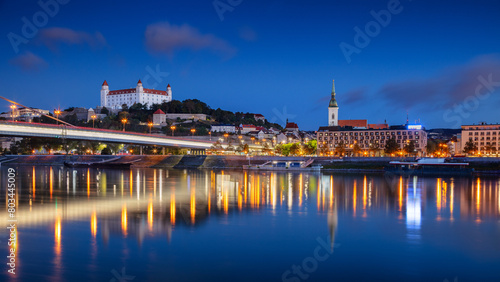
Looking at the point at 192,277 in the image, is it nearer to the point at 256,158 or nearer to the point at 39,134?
the point at 39,134

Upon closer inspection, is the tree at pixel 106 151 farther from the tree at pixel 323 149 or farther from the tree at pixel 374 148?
the tree at pixel 374 148

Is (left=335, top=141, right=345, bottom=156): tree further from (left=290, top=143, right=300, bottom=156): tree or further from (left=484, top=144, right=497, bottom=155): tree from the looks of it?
(left=484, top=144, right=497, bottom=155): tree

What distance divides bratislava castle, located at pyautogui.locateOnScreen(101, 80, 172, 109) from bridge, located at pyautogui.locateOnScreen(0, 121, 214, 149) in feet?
246

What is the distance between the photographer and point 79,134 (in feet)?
166

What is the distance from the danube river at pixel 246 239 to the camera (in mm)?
9828

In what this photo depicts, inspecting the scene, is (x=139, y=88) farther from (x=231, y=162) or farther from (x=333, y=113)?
(x=231, y=162)

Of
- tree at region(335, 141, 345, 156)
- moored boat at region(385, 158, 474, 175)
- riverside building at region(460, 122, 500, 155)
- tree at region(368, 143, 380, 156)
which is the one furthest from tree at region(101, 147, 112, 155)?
riverside building at region(460, 122, 500, 155)

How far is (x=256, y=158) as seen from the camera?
61.2 meters

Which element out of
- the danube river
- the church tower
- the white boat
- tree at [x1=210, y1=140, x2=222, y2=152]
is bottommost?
the white boat

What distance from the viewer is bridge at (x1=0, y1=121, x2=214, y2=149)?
1604 inches

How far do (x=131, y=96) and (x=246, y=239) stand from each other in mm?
135841

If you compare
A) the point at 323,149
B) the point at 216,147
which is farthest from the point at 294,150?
the point at 216,147

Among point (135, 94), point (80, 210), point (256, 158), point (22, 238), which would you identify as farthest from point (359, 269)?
point (135, 94)

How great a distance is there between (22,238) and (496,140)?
3702 inches
